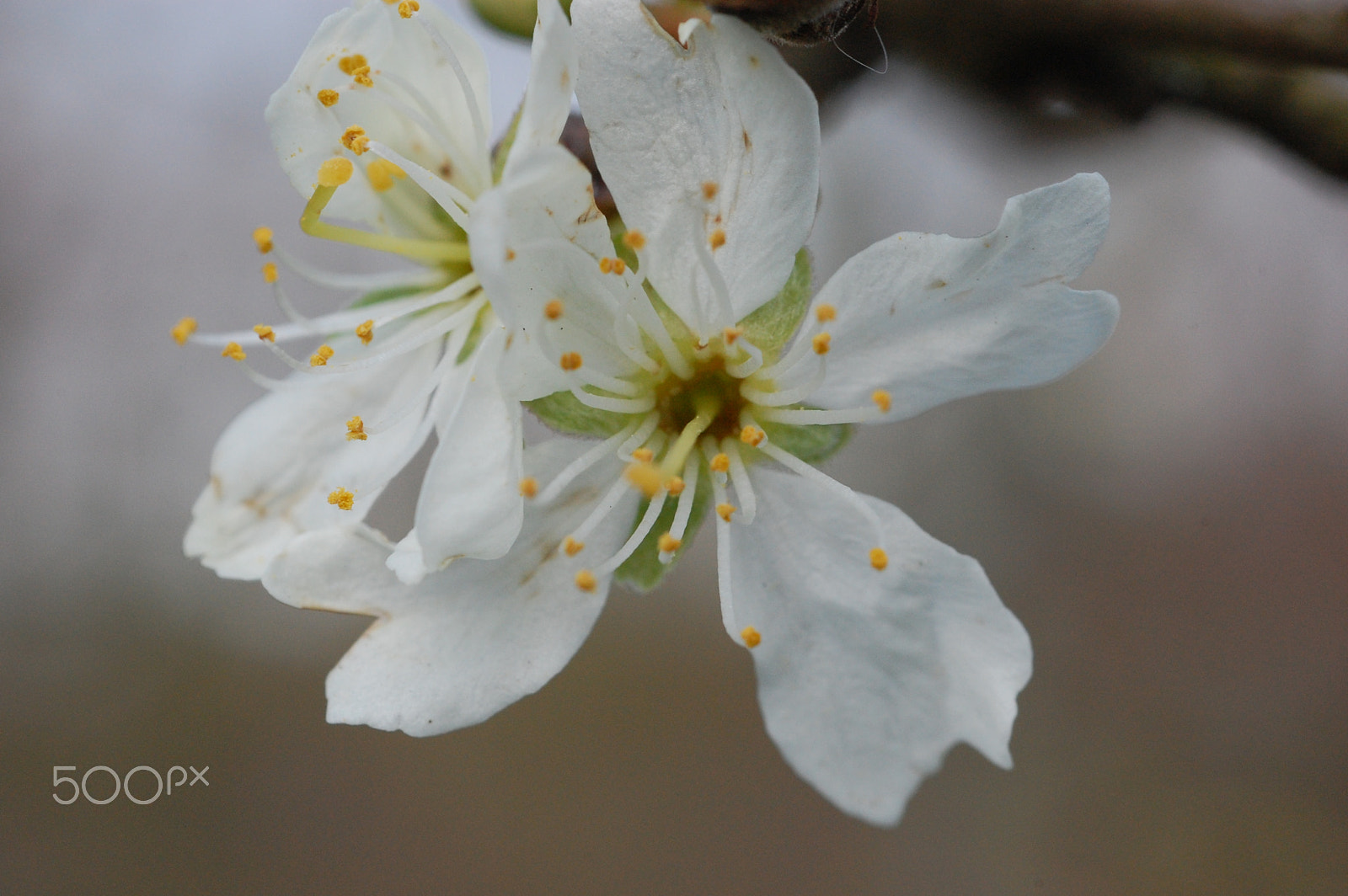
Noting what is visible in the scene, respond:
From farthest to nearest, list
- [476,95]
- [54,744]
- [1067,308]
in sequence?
[54,744] < [476,95] < [1067,308]

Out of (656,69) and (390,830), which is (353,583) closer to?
(656,69)

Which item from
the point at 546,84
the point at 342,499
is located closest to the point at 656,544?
the point at 342,499

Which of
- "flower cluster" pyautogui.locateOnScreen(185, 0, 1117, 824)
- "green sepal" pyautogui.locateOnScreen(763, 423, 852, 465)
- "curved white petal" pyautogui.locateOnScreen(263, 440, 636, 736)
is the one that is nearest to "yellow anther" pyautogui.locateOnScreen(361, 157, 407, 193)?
"flower cluster" pyautogui.locateOnScreen(185, 0, 1117, 824)

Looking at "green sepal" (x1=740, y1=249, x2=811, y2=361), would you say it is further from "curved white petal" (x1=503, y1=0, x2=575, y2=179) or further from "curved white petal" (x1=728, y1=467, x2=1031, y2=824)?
"curved white petal" (x1=503, y1=0, x2=575, y2=179)

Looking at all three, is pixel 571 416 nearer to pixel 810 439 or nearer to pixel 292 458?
pixel 810 439

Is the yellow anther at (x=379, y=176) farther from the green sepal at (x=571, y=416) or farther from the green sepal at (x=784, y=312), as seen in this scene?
the green sepal at (x=784, y=312)

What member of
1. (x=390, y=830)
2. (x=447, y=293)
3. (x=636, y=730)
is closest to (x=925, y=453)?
(x=636, y=730)
